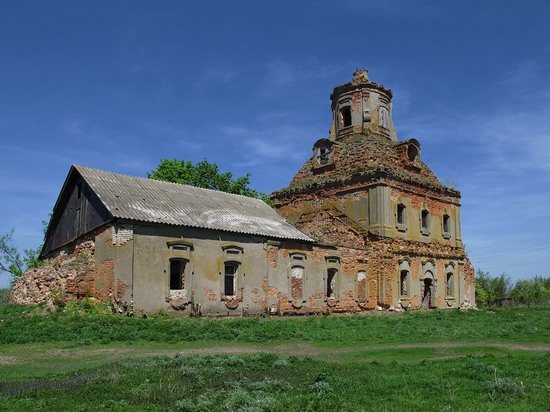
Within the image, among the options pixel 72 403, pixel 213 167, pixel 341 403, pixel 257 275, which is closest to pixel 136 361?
pixel 72 403

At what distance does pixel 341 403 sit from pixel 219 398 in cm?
178

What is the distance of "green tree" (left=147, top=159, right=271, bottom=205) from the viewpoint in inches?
A: 1545

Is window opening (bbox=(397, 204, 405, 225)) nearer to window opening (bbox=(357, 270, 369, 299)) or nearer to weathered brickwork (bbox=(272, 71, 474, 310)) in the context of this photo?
weathered brickwork (bbox=(272, 71, 474, 310))

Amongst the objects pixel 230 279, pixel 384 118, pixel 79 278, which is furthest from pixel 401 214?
pixel 79 278

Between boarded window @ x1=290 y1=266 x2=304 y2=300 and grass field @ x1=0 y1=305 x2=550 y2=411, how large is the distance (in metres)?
5.39

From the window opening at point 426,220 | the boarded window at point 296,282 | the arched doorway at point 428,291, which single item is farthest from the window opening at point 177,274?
the window opening at point 426,220

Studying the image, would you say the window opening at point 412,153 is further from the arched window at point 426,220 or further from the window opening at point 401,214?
the window opening at point 401,214

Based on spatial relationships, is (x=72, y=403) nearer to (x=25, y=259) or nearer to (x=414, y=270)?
(x=414, y=270)

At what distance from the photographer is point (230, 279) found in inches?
934

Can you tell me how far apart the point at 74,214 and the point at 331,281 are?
13416 millimetres

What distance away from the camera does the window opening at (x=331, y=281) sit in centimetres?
2791

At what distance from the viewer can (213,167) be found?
134ft

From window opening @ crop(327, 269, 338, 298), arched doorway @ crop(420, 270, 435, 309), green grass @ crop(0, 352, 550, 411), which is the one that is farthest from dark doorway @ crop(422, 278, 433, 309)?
green grass @ crop(0, 352, 550, 411)

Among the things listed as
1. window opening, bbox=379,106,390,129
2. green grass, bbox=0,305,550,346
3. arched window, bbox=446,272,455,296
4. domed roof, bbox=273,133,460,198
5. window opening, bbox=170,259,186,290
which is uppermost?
window opening, bbox=379,106,390,129
